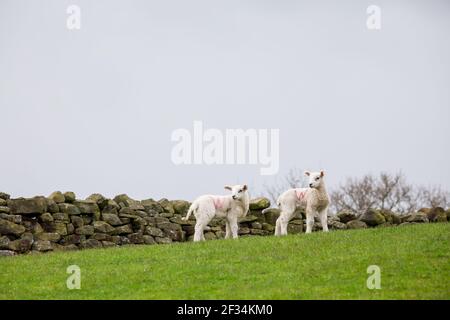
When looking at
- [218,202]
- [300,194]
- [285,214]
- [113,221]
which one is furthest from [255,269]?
[113,221]

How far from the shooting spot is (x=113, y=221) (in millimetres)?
27078

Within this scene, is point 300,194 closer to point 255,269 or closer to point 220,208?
point 220,208

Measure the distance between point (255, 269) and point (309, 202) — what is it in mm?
7759

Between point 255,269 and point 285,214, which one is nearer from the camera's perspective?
point 255,269

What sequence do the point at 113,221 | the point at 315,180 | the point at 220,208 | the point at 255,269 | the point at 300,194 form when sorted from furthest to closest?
1. the point at 113,221
2. the point at 300,194
3. the point at 220,208
4. the point at 315,180
5. the point at 255,269

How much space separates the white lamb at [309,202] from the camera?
2509 cm

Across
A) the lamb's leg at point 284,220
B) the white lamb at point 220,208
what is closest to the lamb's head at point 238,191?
the white lamb at point 220,208

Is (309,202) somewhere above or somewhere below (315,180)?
below

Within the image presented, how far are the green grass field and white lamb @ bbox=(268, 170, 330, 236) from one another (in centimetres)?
232

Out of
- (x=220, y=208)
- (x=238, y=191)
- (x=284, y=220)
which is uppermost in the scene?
(x=238, y=191)

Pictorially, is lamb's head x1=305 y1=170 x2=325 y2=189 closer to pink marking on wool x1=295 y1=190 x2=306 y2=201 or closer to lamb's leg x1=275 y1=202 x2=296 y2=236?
pink marking on wool x1=295 y1=190 x2=306 y2=201

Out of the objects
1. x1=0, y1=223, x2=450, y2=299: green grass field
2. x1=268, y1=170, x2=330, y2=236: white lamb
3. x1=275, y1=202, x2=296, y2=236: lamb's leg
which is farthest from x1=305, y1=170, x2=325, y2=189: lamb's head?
x1=0, y1=223, x2=450, y2=299: green grass field

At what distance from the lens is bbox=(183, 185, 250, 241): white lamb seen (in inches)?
985
